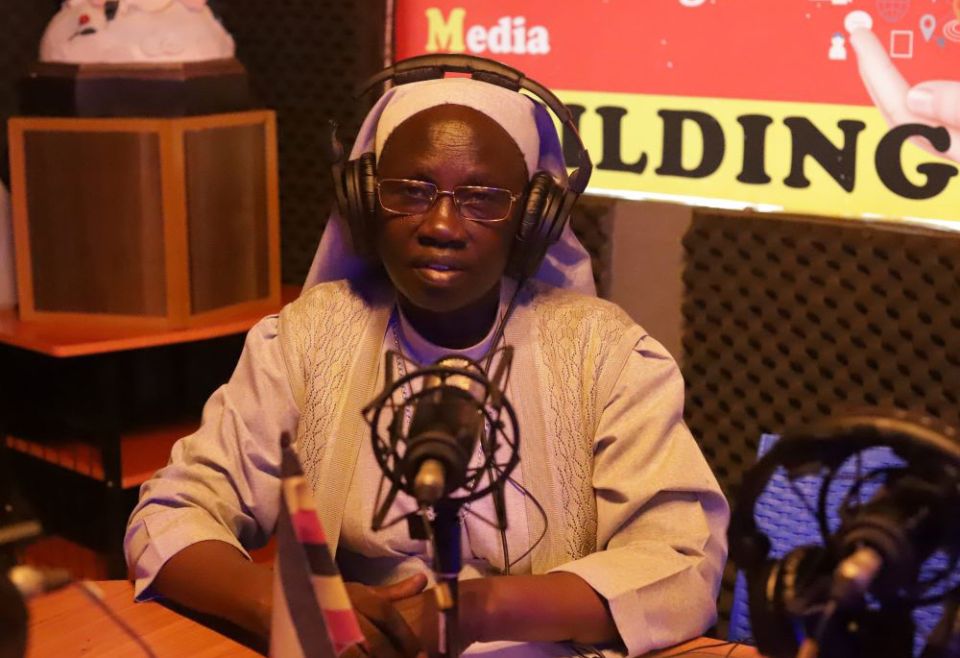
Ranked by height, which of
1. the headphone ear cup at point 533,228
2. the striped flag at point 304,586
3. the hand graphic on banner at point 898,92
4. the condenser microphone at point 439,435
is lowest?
the striped flag at point 304,586

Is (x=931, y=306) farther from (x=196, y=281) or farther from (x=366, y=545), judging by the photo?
(x=196, y=281)

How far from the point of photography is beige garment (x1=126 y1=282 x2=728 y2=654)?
→ 1.49 m

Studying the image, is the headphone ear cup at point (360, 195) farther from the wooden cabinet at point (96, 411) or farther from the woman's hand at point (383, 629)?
the wooden cabinet at point (96, 411)

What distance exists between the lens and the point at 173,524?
60.7 inches

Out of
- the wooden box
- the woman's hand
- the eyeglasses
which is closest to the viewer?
the woman's hand

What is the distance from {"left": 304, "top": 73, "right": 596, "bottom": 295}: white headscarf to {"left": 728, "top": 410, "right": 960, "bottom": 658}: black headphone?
34.5 inches

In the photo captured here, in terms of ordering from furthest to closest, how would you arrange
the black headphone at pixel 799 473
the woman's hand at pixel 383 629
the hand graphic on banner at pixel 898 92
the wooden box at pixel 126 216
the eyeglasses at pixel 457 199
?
the wooden box at pixel 126 216, the hand graphic on banner at pixel 898 92, the eyeglasses at pixel 457 199, the woman's hand at pixel 383 629, the black headphone at pixel 799 473

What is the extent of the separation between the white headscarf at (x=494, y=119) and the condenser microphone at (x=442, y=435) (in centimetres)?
73

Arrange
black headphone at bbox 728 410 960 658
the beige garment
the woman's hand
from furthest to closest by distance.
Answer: the beige garment, the woman's hand, black headphone at bbox 728 410 960 658

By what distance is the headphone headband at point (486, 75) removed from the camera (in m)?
1.69

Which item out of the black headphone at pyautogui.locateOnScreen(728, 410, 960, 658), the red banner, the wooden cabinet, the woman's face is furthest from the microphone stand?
the wooden cabinet

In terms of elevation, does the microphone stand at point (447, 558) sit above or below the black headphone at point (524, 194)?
below

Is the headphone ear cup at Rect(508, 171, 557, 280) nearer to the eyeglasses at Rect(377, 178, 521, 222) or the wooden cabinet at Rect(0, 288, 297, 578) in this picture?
the eyeglasses at Rect(377, 178, 521, 222)

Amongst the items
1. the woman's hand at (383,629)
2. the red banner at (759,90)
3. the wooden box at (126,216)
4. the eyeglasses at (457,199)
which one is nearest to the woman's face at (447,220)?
the eyeglasses at (457,199)
